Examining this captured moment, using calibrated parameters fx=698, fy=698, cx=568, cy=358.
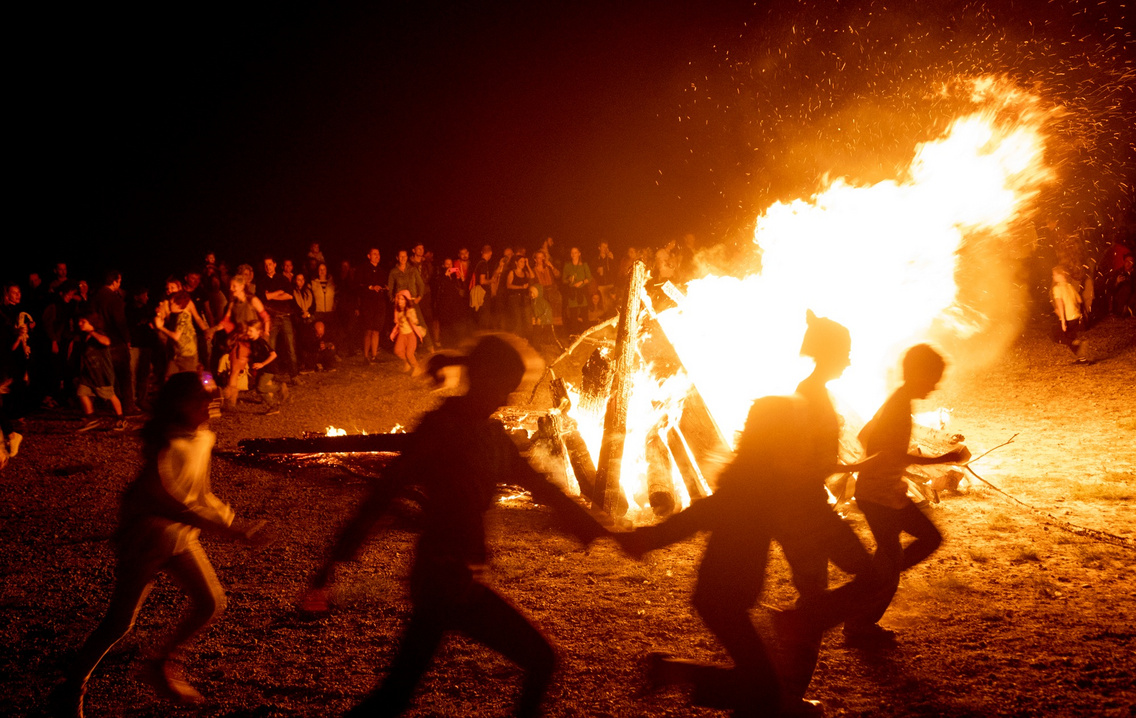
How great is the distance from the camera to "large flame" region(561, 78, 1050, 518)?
7738mm

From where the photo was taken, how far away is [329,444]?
313 inches

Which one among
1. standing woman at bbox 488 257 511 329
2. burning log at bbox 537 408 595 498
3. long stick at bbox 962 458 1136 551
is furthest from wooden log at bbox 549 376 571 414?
standing woman at bbox 488 257 511 329

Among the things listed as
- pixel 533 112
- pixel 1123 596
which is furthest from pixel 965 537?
pixel 533 112

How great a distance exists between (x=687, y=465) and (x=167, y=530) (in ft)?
15.3

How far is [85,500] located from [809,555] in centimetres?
696

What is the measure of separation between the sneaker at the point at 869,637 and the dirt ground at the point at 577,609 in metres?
0.09

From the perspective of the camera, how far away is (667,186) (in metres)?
25.4

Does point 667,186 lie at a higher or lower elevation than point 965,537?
higher

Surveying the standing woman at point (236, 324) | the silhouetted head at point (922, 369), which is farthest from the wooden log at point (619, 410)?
the standing woman at point (236, 324)

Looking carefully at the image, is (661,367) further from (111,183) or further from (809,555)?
(111,183)

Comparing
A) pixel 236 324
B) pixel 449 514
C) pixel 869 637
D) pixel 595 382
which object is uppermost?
pixel 236 324

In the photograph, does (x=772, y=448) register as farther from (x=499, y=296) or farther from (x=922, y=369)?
(x=499, y=296)

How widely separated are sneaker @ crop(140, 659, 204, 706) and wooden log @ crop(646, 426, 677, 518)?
12.8 ft

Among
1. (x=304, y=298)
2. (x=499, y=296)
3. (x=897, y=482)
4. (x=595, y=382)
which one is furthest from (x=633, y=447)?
(x=304, y=298)
